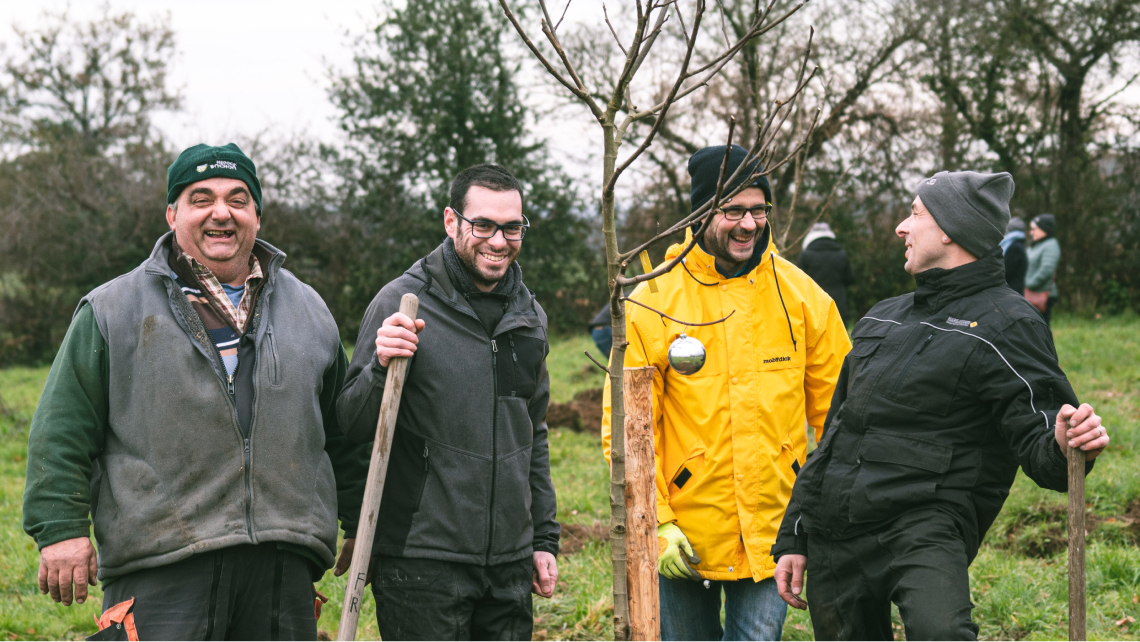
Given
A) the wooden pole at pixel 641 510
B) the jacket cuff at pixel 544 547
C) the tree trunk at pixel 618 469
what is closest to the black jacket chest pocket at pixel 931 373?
the wooden pole at pixel 641 510

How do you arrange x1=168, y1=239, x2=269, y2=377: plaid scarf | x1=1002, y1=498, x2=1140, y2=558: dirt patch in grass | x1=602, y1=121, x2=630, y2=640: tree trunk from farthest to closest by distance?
x1=1002, y1=498, x2=1140, y2=558: dirt patch in grass
x1=168, y1=239, x2=269, y2=377: plaid scarf
x1=602, y1=121, x2=630, y2=640: tree trunk

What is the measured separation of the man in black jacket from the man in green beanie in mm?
1594

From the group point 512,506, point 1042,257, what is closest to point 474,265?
point 512,506

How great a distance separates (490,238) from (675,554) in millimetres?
1232

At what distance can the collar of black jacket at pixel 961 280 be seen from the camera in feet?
8.41

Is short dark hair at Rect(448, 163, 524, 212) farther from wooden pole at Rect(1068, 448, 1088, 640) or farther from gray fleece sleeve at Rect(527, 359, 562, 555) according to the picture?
wooden pole at Rect(1068, 448, 1088, 640)

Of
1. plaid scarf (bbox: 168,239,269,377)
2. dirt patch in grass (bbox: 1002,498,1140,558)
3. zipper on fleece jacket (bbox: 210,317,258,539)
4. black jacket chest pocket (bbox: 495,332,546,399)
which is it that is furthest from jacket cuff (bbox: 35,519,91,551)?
dirt patch in grass (bbox: 1002,498,1140,558)

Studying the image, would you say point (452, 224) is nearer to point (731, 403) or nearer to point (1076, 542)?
point (731, 403)

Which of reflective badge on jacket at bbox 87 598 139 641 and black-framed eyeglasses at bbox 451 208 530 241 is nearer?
reflective badge on jacket at bbox 87 598 139 641

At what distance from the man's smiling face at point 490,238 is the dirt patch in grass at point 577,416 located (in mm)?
6469

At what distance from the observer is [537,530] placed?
2965mm

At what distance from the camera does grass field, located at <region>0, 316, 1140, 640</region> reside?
171 inches

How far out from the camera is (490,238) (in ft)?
8.99

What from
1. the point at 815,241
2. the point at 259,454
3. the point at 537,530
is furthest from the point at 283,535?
the point at 815,241
